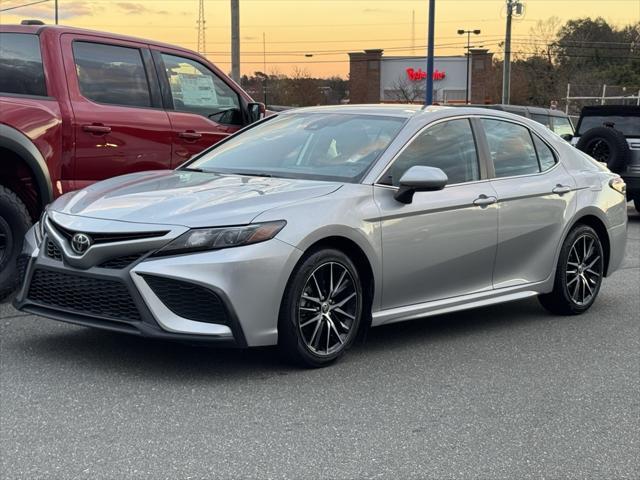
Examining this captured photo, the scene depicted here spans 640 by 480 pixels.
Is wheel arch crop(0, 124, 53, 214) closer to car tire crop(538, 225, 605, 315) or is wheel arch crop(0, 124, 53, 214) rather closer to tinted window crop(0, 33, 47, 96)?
tinted window crop(0, 33, 47, 96)

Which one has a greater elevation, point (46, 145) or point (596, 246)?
point (46, 145)

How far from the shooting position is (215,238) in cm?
474

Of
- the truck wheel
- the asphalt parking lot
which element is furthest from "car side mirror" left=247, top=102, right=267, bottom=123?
the asphalt parking lot

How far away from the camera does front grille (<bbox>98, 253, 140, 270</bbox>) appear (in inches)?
189

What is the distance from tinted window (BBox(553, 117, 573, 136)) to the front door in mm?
14046

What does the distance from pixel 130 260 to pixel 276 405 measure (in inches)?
43.2

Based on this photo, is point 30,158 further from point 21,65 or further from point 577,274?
point 577,274

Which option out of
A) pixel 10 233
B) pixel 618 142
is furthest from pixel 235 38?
pixel 10 233

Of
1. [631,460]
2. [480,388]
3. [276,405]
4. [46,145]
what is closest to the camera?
[631,460]

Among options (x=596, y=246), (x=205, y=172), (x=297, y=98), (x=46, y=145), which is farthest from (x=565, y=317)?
(x=297, y=98)

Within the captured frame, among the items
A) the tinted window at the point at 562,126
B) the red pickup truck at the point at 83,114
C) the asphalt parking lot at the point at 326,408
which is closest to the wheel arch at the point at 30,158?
the red pickup truck at the point at 83,114

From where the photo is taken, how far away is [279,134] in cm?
635

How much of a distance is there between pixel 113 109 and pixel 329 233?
2982mm

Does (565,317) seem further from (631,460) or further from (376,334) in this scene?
(631,460)
